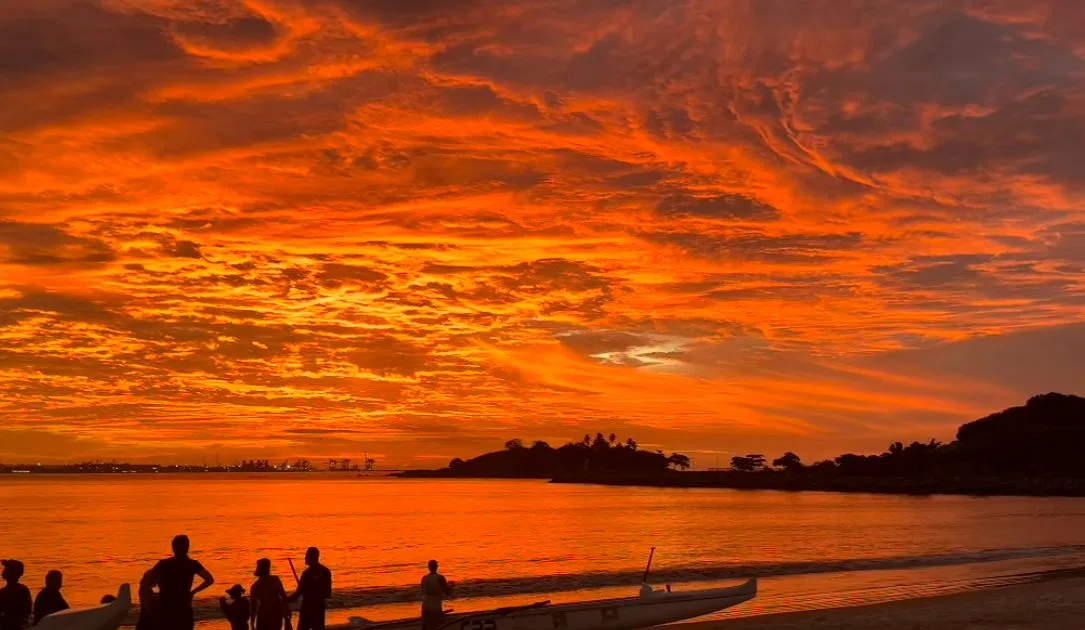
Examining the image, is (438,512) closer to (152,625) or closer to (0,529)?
(0,529)

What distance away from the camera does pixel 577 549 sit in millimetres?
57812

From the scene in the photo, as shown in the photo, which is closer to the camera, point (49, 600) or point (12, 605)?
point (12, 605)

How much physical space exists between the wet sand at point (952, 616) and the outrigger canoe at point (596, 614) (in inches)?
23.1

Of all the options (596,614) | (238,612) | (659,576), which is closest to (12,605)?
(238,612)

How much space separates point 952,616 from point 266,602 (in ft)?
51.1

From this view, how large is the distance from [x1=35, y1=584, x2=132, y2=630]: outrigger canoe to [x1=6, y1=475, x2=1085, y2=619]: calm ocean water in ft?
51.6

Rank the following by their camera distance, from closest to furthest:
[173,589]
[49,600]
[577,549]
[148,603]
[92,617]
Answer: [173,589], [148,603], [49,600], [92,617], [577,549]

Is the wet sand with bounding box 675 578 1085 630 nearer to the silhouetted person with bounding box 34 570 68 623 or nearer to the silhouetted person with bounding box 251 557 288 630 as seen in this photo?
→ the silhouetted person with bounding box 251 557 288 630

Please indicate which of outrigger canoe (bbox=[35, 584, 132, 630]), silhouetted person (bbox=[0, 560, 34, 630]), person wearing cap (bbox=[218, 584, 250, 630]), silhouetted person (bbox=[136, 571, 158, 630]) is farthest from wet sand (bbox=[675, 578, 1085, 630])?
silhouetted person (bbox=[0, 560, 34, 630])

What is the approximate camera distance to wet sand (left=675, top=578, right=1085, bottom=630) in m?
19.5

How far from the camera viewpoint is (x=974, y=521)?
78.6 meters

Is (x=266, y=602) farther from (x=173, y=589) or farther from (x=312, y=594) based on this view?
(x=173, y=589)

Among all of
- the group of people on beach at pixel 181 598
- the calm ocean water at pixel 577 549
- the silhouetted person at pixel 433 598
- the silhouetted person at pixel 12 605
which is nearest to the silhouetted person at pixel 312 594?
the group of people on beach at pixel 181 598

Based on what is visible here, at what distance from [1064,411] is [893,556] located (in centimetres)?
15760
